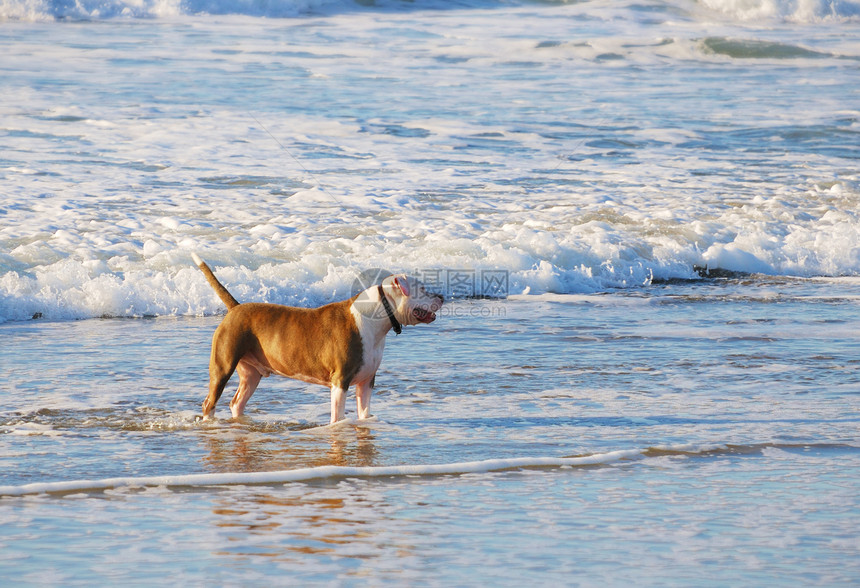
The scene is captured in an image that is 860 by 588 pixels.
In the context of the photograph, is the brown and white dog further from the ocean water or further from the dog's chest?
the ocean water

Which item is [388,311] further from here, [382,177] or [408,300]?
[382,177]

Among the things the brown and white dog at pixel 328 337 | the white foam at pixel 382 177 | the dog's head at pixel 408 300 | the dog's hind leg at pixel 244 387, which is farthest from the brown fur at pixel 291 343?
the white foam at pixel 382 177

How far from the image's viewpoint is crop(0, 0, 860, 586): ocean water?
4.40 meters

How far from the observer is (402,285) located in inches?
242

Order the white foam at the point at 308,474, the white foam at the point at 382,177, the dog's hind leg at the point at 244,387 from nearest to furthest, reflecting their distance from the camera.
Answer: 1. the white foam at the point at 308,474
2. the dog's hind leg at the point at 244,387
3. the white foam at the point at 382,177

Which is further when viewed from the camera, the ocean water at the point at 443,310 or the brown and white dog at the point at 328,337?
the brown and white dog at the point at 328,337

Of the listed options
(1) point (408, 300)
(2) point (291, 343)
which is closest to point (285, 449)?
(2) point (291, 343)

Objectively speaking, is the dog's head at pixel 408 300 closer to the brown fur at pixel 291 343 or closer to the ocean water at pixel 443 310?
the brown fur at pixel 291 343

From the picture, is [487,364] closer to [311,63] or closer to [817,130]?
[817,130]

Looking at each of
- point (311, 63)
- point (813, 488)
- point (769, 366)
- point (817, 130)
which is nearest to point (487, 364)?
point (769, 366)

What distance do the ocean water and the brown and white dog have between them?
12.2 inches

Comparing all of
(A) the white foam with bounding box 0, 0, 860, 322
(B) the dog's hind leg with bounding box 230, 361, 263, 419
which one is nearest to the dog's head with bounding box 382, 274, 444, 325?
(B) the dog's hind leg with bounding box 230, 361, 263, 419

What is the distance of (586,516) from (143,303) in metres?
6.46

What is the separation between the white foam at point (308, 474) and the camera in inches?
194
